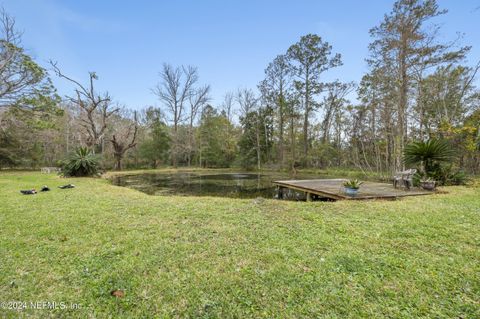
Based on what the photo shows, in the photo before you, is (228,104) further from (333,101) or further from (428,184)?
(428,184)

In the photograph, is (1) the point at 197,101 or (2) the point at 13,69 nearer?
(2) the point at 13,69

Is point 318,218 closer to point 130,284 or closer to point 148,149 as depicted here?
point 130,284

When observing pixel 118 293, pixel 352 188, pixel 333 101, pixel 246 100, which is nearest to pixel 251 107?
pixel 246 100

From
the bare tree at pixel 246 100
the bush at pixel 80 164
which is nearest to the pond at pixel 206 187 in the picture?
the bush at pixel 80 164

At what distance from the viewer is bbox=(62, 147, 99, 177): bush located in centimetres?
1189

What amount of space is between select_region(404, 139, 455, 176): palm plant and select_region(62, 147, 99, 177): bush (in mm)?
15889

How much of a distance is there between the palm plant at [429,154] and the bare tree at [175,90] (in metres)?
22.8

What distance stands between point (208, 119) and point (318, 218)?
24736mm

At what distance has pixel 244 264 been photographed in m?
2.46

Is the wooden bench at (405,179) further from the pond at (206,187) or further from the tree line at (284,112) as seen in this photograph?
the pond at (206,187)

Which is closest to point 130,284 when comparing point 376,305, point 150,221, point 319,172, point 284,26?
point 150,221

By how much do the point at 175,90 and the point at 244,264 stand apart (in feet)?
89.3

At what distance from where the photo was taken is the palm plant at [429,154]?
752 cm

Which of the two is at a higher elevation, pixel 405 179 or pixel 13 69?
pixel 13 69
